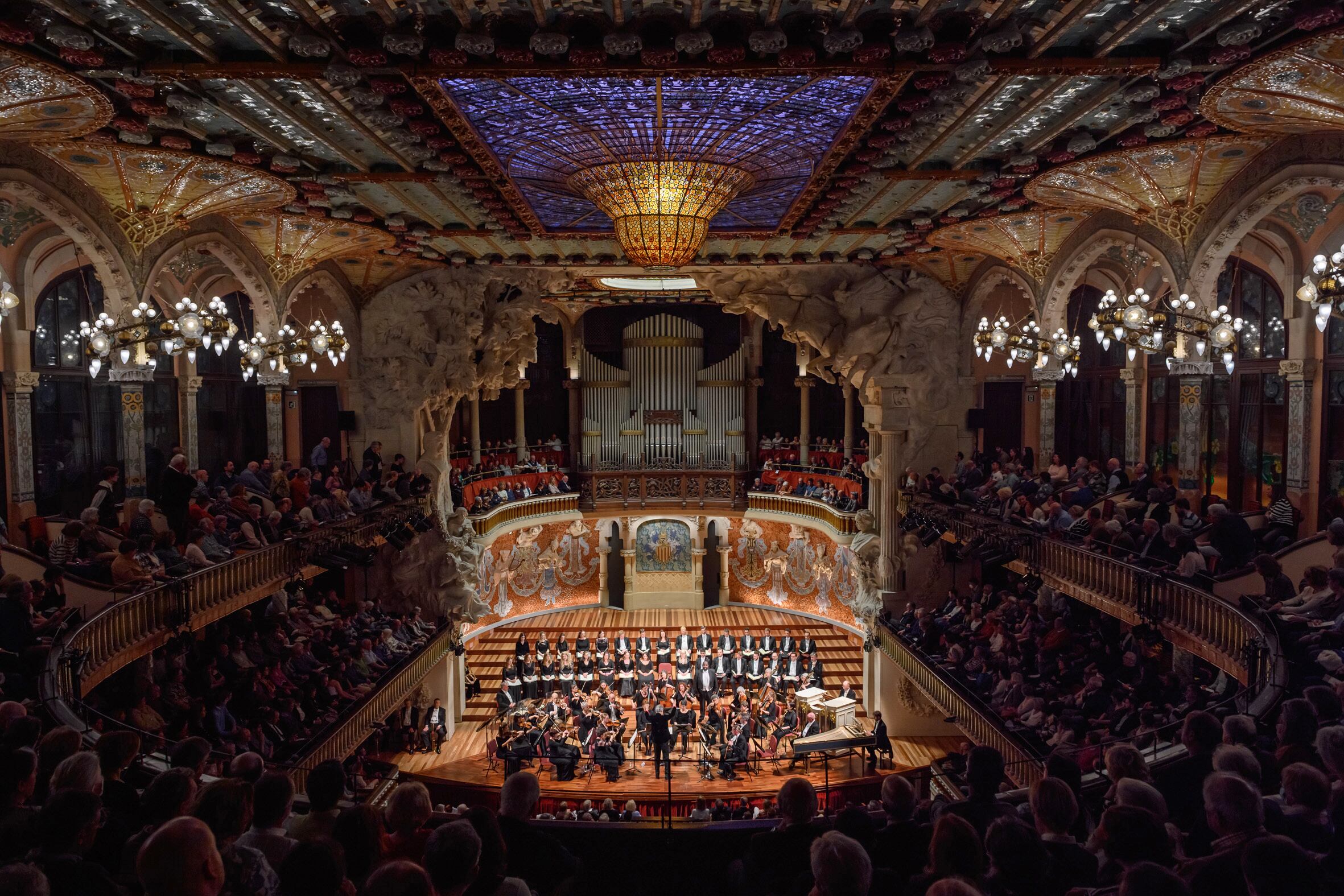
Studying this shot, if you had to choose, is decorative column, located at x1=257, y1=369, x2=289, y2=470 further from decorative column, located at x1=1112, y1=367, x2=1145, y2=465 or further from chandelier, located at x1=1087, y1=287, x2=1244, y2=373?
decorative column, located at x1=1112, y1=367, x2=1145, y2=465

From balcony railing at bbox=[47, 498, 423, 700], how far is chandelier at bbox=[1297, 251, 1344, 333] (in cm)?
1049

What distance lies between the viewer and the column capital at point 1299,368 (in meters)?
13.5

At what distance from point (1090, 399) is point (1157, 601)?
11810 millimetres

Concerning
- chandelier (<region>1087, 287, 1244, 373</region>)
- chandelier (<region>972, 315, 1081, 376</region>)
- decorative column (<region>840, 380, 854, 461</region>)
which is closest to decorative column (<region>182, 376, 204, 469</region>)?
chandelier (<region>972, 315, 1081, 376</region>)

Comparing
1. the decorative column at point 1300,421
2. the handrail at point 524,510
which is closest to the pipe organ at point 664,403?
the handrail at point 524,510

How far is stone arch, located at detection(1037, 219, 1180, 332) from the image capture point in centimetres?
1225

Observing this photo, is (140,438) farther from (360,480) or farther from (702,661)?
(702,661)

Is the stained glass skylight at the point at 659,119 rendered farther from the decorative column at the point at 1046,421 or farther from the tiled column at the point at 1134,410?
the decorative column at the point at 1046,421

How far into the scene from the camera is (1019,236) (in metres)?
14.8

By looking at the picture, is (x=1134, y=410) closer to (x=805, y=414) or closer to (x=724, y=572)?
(x=805, y=414)

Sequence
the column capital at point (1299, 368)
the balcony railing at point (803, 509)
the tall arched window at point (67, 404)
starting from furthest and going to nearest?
the balcony railing at point (803, 509), the tall arched window at point (67, 404), the column capital at point (1299, 368)

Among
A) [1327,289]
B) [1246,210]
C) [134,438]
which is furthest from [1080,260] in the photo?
[134,438]

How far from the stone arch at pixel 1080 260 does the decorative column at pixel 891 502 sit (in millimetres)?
4888

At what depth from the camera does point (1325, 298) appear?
7055 millimetres
